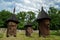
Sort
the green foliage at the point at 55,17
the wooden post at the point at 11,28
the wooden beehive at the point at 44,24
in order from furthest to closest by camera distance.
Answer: the green foliage at the point at 55,17
the wooden post at the point at 11,28
the wooden beehive at the point at 44,24

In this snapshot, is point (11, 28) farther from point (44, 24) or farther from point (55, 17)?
point (55, 17)

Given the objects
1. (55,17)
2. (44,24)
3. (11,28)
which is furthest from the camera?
(55,17)

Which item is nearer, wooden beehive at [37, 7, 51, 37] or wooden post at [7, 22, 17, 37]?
wooden beehive at [37, 7, 51, 37]

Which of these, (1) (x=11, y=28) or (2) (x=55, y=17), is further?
(2) (x=55, y=17)

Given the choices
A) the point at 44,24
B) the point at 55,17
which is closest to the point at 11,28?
the point at 44,24

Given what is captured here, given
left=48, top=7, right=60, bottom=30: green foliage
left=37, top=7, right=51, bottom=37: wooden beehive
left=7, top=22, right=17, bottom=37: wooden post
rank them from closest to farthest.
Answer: left=37, top=7, right=51, bottom=37: wooden beehive, left=7, top=22, right=17, bottom=37: wooden post, left=48, top=7, right=60, bottom=30: green foliage

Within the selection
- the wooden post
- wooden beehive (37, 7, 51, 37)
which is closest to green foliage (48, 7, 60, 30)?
the wooden post

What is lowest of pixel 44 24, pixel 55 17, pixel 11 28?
pixel 11 28

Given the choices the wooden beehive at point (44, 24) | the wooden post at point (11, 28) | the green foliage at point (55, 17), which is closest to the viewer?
the wooden beehive at point (44, 24)

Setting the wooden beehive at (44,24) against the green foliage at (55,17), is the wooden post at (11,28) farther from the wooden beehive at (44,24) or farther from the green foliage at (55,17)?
the green foliage at (55,17)

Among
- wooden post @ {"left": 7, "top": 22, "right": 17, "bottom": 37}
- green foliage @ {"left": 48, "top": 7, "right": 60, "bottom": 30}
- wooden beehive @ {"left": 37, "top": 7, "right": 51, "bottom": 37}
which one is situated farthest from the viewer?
green foliage @ {"left": 48, "top": 7, "right": 60, "bottom": 30}

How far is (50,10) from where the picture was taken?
71000 millimetres

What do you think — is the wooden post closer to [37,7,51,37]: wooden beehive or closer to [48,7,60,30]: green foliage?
[37,7,51,37]: wooden beehive

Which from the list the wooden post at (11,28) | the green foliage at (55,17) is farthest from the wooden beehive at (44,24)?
the green foliage at (55,17)
